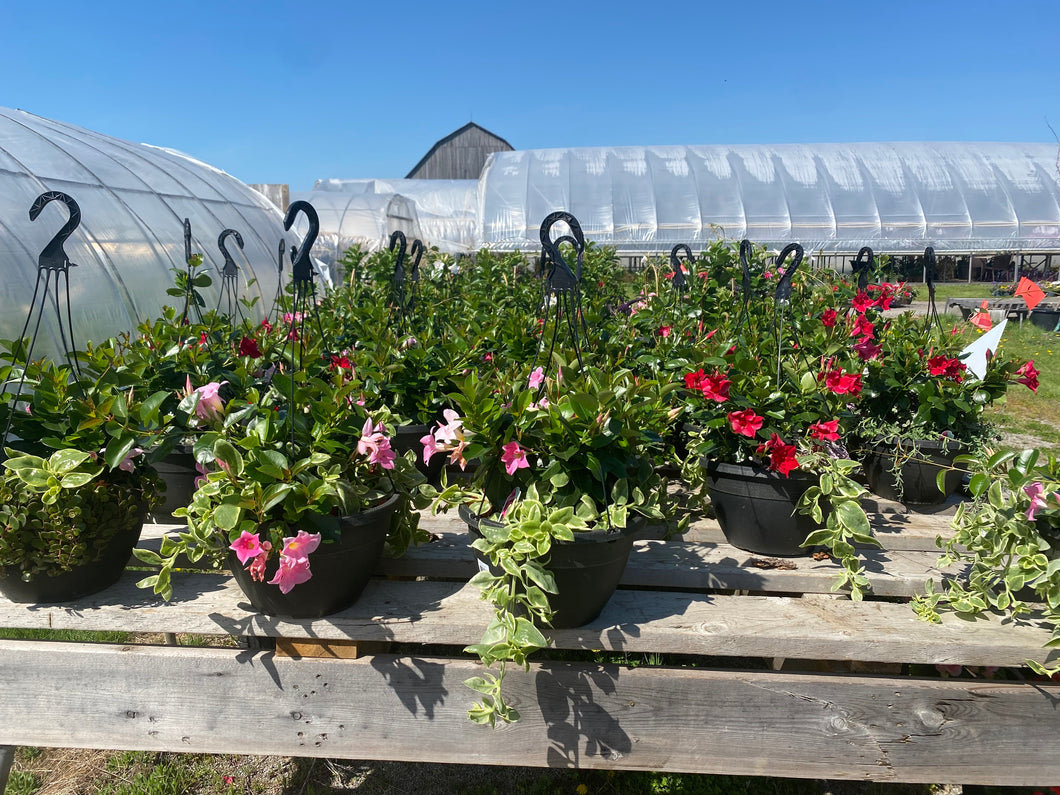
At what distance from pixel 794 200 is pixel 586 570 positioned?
15.7 meters

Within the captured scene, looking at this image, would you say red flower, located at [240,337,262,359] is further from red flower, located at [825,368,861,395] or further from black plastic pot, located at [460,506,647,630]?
red flower, located at [825,368,861,395]

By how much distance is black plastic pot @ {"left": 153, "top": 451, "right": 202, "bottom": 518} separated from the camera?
186cm

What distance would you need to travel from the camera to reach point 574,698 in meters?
1.27

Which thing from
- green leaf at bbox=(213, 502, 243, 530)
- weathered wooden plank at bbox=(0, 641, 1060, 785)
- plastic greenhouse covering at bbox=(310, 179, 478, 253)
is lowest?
weathered wooden plank at bbox=(0, 641, 1060, 785)

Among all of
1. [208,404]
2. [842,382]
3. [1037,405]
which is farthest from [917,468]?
[1037,405]

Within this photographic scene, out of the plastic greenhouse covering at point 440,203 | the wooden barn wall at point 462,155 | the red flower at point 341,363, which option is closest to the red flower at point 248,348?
the red flower at point 341,363

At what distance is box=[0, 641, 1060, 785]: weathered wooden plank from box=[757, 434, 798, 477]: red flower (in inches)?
16.7

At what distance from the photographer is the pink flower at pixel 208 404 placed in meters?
1.32

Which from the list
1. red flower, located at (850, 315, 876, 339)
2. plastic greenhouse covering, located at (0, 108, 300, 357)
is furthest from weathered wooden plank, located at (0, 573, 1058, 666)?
plastic greenhouse covering, located at (0, 108, 300, 357)

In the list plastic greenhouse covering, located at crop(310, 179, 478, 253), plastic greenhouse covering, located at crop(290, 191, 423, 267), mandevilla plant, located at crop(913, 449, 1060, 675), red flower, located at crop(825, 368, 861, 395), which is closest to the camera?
mandevilla plant, located at crop(913, 449, 1060, 675)

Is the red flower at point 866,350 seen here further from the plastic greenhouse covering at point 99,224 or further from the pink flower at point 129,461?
the plastic greenhouse covering at point 99,224

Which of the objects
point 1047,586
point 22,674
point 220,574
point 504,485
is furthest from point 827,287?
point 22,674

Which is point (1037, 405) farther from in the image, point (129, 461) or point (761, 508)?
point (129, 461)

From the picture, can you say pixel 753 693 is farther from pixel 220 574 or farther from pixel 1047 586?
pixel 220 574
